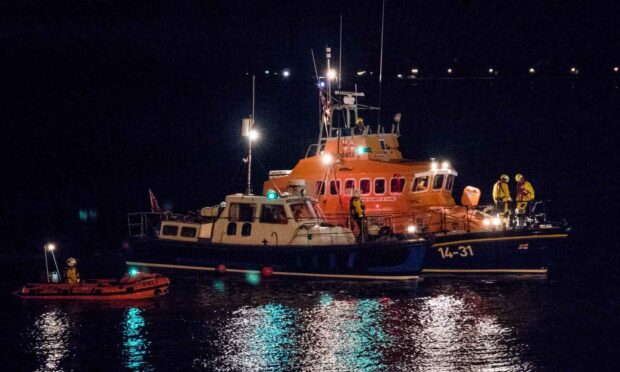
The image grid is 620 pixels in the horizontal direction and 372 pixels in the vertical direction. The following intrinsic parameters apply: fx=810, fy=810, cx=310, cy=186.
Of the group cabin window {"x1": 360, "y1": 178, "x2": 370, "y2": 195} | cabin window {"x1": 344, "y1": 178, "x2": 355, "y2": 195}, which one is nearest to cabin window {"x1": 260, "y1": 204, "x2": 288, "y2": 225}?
cabin window {"x1": 344, "y1": 178, "x2": 355, "y2": 195}

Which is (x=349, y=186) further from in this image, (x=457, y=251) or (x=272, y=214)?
(x=457, y=251)

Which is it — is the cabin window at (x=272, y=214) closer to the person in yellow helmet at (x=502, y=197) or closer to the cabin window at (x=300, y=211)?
the cabin window at (x=300, y=211)

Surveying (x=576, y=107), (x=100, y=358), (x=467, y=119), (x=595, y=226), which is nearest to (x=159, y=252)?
(x=100, y=358)

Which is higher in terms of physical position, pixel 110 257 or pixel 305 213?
pixel 305 213

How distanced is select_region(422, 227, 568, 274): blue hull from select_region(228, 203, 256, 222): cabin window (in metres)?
4.70

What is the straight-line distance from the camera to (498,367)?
12.5m

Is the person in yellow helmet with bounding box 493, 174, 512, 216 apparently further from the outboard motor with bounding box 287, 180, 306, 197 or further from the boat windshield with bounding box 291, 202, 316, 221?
the outboard motor with bounding box 287, 180, 306, 197

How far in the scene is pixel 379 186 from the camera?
73.8 feet

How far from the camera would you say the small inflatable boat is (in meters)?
17.9

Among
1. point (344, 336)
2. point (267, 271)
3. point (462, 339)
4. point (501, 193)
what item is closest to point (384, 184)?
point (501, 193)

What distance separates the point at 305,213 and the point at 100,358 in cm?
864

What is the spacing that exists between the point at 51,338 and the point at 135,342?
5.73 ft

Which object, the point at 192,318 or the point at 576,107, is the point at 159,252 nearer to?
the point at 192,318

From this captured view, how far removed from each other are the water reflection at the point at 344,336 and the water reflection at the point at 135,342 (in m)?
2.67
